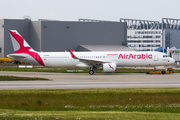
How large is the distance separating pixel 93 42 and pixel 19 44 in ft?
159

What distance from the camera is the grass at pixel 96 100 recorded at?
52.7 ft

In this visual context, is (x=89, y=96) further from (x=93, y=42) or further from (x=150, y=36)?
(x=150, y=36)

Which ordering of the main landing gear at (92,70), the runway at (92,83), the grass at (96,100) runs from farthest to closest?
the main landing gear at (92,70) < the runway at (92,83) < the grass at (96,100)

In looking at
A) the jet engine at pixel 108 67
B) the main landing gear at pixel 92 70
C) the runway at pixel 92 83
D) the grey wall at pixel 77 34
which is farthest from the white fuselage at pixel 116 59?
the grey wall at pixel 77 34

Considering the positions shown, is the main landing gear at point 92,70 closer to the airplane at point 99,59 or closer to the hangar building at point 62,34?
the airplane at point 99,59

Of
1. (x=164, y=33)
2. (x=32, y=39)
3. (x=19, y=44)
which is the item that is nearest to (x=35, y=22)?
A: (x=32, y=39)

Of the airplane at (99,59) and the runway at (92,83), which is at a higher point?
the airplane at (99,59)

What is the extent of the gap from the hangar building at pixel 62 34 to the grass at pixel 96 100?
68224mm

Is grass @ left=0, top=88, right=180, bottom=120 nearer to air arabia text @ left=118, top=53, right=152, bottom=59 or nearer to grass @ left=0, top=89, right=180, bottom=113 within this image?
grass @ left=0, top=89, right=180, bottom=113

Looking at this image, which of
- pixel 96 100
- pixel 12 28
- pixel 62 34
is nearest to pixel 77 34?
pixel 62 34

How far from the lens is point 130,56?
1750 inches

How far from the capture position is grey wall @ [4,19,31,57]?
90.0m

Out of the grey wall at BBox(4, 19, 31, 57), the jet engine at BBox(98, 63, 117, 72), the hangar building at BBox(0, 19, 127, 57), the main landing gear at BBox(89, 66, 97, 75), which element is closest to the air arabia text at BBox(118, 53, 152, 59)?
the jet engine at BBox(98, 63, 117, 72)

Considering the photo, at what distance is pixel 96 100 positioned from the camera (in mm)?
18266
